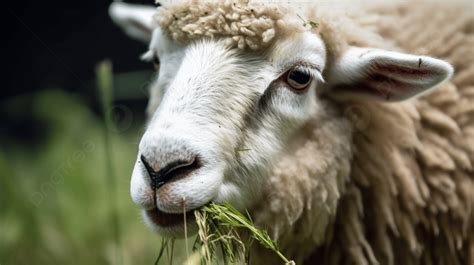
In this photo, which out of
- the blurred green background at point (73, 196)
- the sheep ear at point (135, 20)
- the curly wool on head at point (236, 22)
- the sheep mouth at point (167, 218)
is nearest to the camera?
the sheep mouth at point (167, 218)

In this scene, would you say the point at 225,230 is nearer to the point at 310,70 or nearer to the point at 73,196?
the point at 310,70

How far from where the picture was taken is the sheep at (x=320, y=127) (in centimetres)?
282

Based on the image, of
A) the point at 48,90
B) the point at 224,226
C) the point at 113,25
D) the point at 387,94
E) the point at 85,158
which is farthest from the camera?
the point at 113,25

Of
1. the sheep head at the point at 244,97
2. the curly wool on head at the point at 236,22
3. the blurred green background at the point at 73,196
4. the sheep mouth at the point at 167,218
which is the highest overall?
the curly wool on head at the point at 236,22

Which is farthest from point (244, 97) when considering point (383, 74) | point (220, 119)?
point (383, 74)

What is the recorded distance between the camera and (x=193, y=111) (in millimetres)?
2857

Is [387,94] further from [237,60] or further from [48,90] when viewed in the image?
[48,90]

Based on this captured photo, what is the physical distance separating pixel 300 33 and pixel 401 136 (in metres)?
0.68

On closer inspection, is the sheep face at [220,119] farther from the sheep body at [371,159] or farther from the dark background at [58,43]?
the dark background at [58,43]

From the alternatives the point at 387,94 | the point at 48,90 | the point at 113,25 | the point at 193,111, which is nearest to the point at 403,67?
the point at 387,94

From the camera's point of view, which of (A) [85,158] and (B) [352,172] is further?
(A) [85,158]

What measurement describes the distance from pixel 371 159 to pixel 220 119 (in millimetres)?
788

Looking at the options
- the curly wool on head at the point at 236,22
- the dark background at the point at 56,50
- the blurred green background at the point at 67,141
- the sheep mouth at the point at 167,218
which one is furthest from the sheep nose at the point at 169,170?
the dark background at the point at 56,50

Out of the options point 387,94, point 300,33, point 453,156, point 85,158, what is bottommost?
point 85,158
